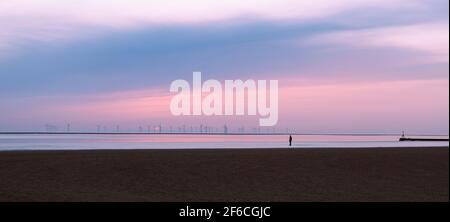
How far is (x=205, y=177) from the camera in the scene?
1005 inches

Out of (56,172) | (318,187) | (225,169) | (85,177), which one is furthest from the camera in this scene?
(225,169)

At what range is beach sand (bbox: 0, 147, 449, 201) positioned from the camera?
20.3 metres

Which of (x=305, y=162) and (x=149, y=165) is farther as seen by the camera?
(x=305, y=162)

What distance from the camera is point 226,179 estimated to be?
25.0 metres

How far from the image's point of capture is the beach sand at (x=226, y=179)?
20.3 m
